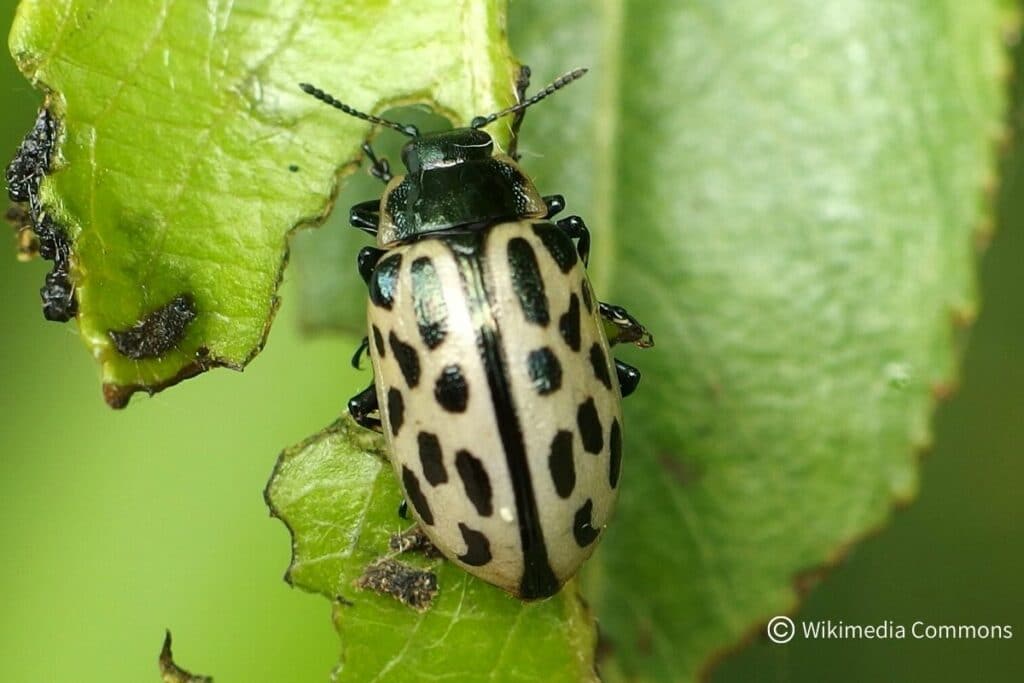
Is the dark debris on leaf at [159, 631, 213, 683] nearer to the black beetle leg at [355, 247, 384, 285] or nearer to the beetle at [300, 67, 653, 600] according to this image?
the beetle at [300, 67, 653, 600]

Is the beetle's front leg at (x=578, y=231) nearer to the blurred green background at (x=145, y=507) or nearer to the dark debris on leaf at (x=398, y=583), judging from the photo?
the blurred green background at (x=145, y=507)

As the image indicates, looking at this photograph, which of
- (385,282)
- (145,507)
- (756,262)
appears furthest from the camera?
(145,507)

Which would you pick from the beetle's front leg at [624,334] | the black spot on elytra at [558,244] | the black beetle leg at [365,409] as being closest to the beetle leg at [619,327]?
the beetle's front leg at [624,334]

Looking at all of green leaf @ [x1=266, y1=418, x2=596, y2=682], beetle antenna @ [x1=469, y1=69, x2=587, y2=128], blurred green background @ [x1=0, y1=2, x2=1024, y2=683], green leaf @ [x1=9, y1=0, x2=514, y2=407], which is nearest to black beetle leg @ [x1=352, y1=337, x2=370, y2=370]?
blurred green background @ [x1=0, y1=2, x2=1024, y2=683]

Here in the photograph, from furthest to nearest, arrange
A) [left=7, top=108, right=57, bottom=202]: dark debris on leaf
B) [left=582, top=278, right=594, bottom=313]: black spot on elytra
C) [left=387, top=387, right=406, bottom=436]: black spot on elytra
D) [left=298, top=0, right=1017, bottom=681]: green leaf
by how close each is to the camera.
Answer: [left=298, top=0, right=1017, bottom=681]: green leaf → [left=582, top=278, right=594, bottom=313]: black spot on elytra → [left=387, top=387, right=406, bottom=436]: black spot on elytra → [left=7, top=108, right=57, bottom=202]: dark debris on leaf

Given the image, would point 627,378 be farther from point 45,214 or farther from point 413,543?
point 45,214

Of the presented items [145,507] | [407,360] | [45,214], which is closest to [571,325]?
[407,360]
